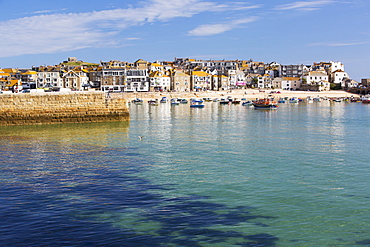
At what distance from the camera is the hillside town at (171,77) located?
116750mm

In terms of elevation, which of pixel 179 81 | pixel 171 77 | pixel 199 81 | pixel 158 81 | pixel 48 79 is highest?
pixel 171 77

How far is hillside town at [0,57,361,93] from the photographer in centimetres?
11675

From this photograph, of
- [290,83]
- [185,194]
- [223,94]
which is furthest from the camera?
[290,83]

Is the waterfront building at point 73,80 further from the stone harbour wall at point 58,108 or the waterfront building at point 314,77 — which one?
the waterfront building at point 314,77

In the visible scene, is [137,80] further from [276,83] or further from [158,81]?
[276,83]

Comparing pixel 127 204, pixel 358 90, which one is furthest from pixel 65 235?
pixel 358 90

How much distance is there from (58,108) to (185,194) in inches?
1215

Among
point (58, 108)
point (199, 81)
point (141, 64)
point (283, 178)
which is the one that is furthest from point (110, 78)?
point (283, 178)

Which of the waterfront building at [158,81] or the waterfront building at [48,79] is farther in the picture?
the waterfront building at [158,81]

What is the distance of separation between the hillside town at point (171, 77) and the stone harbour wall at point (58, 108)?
49.3m

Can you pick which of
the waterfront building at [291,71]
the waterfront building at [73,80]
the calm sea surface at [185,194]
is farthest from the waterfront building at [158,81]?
the calm sea surface at [185,194]

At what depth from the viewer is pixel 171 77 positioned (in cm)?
12756

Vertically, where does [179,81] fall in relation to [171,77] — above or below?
below

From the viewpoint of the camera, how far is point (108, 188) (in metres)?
15.8
